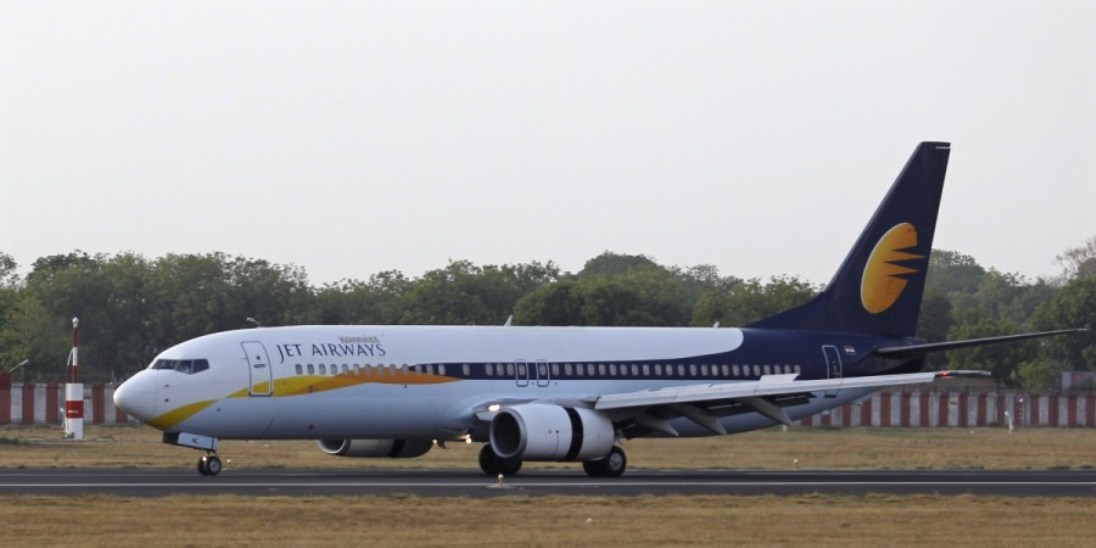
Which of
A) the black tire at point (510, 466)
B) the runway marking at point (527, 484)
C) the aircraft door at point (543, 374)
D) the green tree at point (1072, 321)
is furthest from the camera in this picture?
the green tree at point (1072, 321)

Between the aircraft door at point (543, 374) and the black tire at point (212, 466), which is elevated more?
the aircraft door at point (543, 374)

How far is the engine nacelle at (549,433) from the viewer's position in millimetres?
39531

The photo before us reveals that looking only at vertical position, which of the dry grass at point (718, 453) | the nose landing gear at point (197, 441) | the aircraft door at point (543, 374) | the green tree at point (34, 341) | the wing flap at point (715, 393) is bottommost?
the dry grass at point (718, 453)

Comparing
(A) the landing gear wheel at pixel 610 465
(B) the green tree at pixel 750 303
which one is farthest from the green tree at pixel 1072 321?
(A) the landing gear wheel at pixel 610 465

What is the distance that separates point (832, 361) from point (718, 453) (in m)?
3.82

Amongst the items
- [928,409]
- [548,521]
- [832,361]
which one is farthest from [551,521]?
[928,409]

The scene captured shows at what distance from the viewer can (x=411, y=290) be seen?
115 metres

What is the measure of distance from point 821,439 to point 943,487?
67.4ft

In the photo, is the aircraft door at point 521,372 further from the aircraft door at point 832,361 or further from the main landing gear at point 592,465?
the aircraft door at point 832,361

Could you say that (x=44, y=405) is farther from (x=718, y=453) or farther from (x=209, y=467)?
(x=209, y=467)

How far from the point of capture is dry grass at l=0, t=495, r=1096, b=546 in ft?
80.5

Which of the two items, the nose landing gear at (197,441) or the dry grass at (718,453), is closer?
the nose landing gear at (197,441)

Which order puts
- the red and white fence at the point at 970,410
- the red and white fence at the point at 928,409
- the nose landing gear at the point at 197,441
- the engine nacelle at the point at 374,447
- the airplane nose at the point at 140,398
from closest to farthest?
the airplane nose at the point at 140,398, the nose landing gear at the point at 197,441, the engine nacelle at the point at 374,447, the red and white fence at the point at 928,409, the red and white fence at the point at 970,410

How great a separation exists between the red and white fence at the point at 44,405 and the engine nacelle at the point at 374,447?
97.6ft
